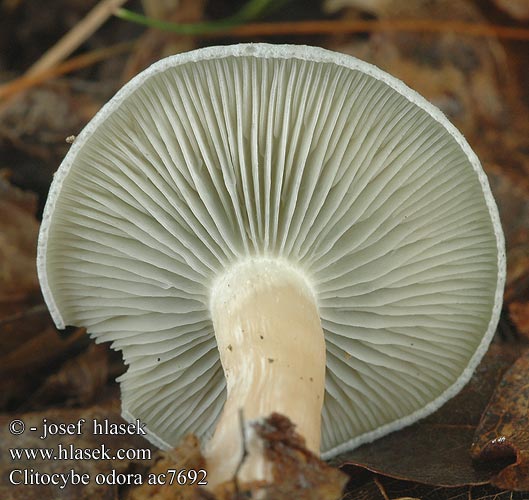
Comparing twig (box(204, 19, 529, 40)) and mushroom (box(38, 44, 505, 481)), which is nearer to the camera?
mushroom (box(38, 44, 505, 481))

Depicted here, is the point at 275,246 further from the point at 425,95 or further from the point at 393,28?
the point at 393,28

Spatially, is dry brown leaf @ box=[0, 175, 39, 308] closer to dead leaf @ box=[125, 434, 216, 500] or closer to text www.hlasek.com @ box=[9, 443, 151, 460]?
text www.hlasek.com @ box=[9, 443, 151, 460]

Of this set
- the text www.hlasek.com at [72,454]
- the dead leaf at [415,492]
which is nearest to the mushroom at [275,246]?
the text www.hlasek.com at [72,454]

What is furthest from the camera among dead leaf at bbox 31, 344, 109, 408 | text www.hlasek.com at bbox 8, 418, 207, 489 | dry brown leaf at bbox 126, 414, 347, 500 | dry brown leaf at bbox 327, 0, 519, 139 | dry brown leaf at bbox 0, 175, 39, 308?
dry brown leaf at bbox 327, 0, 519, 139

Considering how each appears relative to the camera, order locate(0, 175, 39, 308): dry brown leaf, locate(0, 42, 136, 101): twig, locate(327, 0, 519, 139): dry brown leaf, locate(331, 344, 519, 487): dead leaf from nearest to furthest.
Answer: locate(331, 344, 519, 487): dead leaf → locate(0, 175, 39, 308): dry brown leaf → locate(0, 42, 136, 101): twig → locate(327, 0, 519, 139): dry brown leaf

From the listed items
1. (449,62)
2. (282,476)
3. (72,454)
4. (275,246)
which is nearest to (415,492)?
(282,476)

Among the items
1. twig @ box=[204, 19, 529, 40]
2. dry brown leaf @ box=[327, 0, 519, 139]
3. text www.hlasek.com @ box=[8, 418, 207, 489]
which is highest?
twig @ box=[204, 19, 529, 40]

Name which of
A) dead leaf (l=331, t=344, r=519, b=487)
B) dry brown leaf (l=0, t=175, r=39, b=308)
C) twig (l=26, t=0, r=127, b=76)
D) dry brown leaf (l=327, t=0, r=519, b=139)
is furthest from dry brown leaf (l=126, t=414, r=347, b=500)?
twig (l=26, t=0, r=127, b=76)

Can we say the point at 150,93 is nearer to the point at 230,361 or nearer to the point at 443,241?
the point at 230,361
